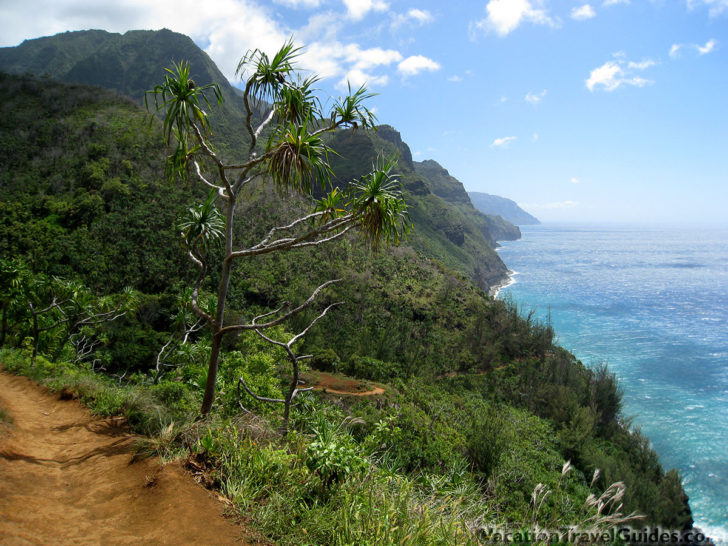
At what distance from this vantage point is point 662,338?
6209 cm

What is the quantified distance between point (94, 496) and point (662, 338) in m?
76.9

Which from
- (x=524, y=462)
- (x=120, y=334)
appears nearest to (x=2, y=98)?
(x=120, y=334)

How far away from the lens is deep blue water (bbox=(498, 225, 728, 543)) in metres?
31.2

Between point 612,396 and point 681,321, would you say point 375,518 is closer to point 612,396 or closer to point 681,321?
point 612,396

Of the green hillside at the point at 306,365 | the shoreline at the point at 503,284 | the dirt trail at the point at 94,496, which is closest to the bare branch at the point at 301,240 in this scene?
the green hillside at the point at 306,365

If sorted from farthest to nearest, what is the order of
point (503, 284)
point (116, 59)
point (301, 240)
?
point (116, 59) < point (503, 284) < point (301, 240)

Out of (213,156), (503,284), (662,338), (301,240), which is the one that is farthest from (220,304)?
(503,284)

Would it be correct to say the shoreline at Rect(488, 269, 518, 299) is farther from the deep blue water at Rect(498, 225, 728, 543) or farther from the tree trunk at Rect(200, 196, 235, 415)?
the tree trunk at Rect(200, 196, 235, 415)

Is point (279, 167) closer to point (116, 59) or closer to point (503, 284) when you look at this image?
point (503, 284)

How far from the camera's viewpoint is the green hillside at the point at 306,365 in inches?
144

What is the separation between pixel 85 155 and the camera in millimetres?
37344

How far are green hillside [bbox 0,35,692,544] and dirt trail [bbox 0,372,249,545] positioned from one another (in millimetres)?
280

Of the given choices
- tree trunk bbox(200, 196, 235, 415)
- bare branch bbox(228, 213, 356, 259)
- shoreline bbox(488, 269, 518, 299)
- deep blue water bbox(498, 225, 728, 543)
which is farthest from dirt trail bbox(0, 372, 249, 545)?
shoreline bbox(488, 269, 518, 299)

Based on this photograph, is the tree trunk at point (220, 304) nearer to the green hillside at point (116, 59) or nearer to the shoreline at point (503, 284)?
the shoreline at point (503, 284)
